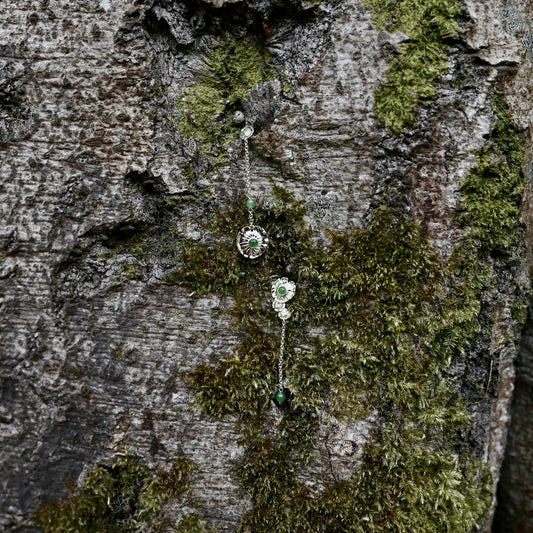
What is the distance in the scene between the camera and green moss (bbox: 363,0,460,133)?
1473mm

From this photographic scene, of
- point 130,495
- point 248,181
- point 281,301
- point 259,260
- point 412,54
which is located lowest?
point 130,495

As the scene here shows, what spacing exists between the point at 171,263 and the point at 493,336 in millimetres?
1269

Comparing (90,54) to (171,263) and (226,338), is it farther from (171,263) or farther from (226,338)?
(226,338)

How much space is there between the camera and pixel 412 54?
1490 mm

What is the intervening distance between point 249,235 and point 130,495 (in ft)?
3.39

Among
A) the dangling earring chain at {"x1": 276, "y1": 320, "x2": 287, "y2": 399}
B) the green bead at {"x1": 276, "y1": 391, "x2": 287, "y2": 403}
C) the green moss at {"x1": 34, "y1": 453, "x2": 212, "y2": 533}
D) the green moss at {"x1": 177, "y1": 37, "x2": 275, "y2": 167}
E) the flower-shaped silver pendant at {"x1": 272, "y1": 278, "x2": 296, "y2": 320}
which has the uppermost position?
the green moss at {"x1": 177, "y1": 37, "x2": 275, "y2": 167}

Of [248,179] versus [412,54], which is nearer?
[412,54]

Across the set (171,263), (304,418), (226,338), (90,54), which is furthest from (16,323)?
(304,418)

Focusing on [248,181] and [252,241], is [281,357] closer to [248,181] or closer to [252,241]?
[252,241]

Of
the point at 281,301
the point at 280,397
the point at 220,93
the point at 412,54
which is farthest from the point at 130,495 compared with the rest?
the point at 412,54

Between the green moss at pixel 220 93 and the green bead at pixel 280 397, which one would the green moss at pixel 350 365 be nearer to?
the green bead at pixel 280 397

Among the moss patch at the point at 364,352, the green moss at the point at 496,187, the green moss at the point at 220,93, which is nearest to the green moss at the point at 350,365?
the moss patch at the point at 364,352

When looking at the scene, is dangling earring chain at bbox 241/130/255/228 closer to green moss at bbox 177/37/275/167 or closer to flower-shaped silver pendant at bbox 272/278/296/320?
green moss at bbox 177/37/275/167

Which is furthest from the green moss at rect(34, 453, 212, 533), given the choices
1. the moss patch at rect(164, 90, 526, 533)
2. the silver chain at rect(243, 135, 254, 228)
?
the silver chain at rect(243, 135, 254, 228)
